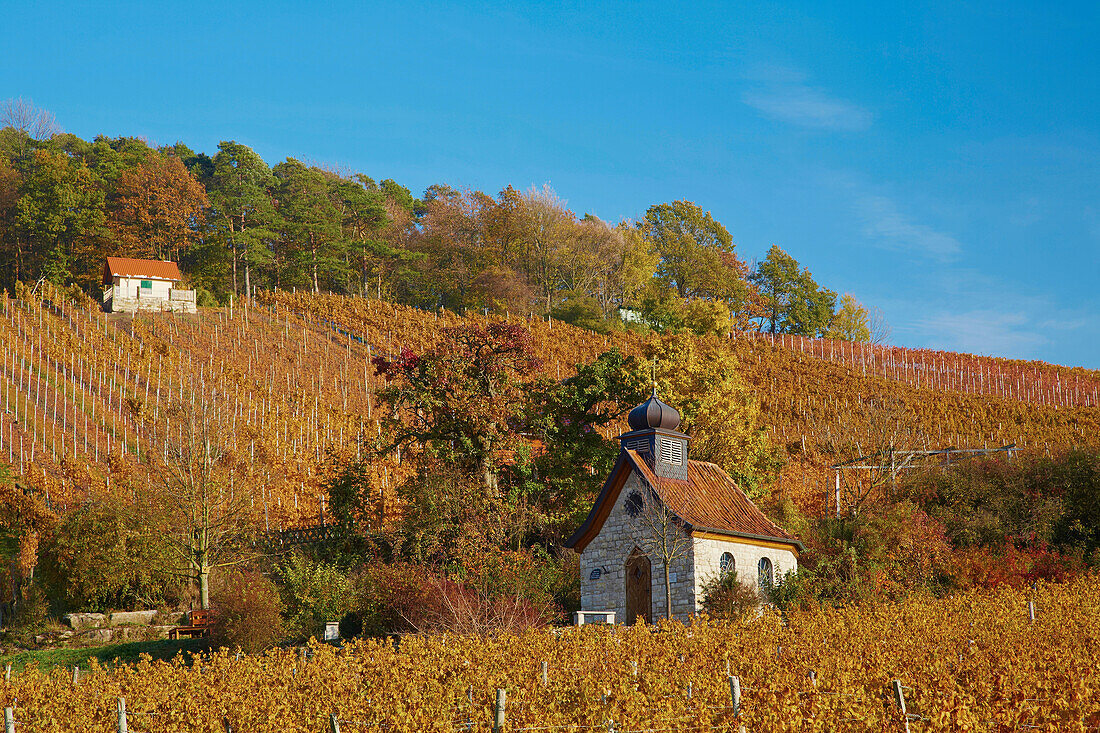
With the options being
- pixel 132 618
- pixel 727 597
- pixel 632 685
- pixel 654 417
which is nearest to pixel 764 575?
pixel 727 597

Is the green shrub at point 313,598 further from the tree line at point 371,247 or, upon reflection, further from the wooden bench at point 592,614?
the tree line at point 371,247

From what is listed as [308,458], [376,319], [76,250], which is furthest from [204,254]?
[308,458]

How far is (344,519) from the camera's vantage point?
29.9 meters

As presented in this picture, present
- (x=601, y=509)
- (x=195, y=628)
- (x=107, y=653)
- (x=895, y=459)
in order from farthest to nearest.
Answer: (x=895, y=459)
(x=601, y=509)
(x=195, y=628)
(x=107, y=653)

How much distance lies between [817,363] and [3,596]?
41.3m

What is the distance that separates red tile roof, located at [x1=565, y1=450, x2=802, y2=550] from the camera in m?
25.0

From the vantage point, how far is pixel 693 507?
25.4 meters

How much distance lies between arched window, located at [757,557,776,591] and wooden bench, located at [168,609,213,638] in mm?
13373

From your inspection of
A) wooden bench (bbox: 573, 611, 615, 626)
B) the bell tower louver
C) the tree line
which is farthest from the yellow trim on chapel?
the tree line

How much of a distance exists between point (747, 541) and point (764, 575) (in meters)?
1.05

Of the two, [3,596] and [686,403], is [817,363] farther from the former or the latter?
[3,596]

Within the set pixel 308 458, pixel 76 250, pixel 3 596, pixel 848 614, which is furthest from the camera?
pixel 76 250

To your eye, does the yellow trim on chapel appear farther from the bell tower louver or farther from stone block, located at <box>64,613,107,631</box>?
stone block, located at <box>64,613,107,631</box>

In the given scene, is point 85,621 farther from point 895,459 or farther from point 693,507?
point 895,459
